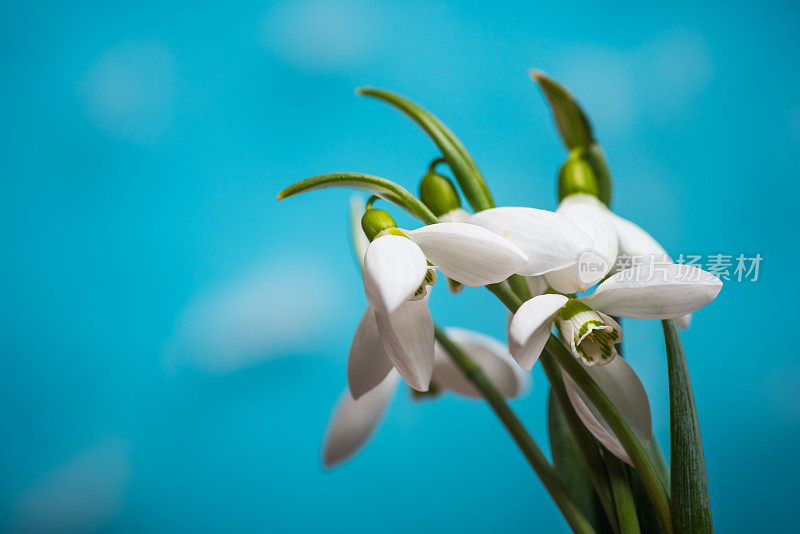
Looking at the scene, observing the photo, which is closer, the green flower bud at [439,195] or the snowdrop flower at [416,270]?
the snowdrop flower at [416,270]

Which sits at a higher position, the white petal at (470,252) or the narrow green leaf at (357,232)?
the narrow green leaf at (357,232)

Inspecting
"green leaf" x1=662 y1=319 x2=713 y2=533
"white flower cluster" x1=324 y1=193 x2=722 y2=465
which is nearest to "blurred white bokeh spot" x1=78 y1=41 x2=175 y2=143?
"white flower cluster" x1=324 y1=193 x2=722 y2=465

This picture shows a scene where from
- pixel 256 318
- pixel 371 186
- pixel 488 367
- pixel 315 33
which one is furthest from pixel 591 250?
pixel 315 33

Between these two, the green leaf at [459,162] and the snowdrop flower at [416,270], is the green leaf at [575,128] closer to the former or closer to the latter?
the green leaf at [459,162]

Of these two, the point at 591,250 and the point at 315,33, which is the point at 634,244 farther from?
the point at 315,33

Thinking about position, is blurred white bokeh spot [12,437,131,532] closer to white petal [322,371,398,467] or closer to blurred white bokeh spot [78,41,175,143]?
blurred white bokeh spot [78,41,175,143]

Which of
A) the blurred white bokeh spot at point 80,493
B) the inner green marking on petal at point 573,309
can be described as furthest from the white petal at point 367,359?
the blurred white bokeh spot at point 80,493

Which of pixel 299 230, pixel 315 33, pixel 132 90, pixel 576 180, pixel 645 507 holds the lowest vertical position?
pixel 645 507
